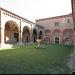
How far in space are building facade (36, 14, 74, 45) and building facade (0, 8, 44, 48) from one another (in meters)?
1.79

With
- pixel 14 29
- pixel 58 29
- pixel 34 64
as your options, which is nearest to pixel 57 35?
pixel 58 29

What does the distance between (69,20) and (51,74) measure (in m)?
28.7

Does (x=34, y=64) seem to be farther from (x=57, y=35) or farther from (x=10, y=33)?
(x=57, y=35)

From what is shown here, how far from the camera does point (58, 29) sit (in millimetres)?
34625

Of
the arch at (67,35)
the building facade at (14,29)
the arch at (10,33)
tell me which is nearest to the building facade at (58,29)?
the arch at (67,35)

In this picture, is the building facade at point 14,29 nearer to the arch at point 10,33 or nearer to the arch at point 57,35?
the arch at point 10,33

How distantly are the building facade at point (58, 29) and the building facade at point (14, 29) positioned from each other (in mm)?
1791

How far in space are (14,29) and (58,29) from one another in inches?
410

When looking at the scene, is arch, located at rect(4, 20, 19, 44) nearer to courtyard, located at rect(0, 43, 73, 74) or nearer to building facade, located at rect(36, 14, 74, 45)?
→ building facade, located at rect(36, 14, 74, 45)

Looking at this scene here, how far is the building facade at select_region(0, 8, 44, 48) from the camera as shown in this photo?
20859mm

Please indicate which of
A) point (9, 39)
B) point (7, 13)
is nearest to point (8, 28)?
point (9, 39)

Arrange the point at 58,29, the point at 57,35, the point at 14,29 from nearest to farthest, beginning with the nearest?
the point at 14,29
the point at 58,29
the point at 57,35

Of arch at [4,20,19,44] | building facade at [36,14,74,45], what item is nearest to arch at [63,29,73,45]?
building facade at [36,14,74,45]

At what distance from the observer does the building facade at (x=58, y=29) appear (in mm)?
32844
